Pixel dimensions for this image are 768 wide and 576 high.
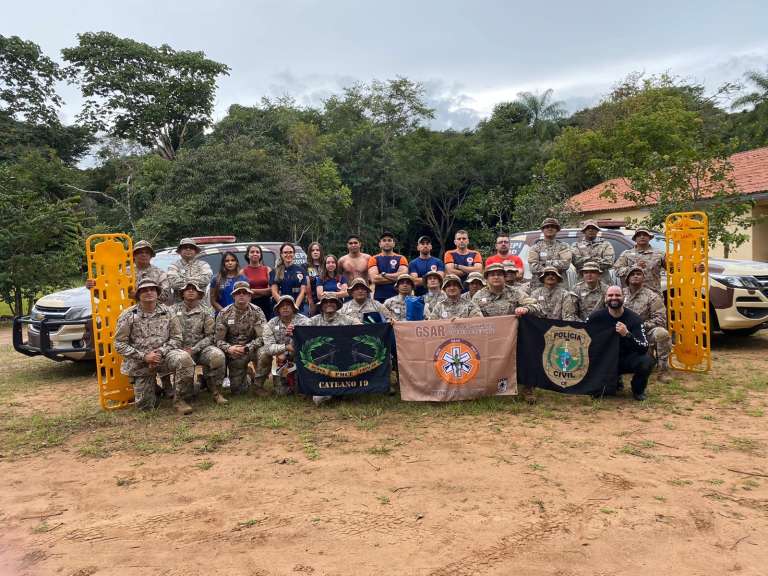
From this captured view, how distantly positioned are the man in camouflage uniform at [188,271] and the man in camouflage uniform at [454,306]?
9.32 feet

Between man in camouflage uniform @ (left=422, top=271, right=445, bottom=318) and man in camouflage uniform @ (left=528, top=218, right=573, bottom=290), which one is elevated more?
man in camouflage uniform @ (left=528, top=218, right=573, bottom=290)

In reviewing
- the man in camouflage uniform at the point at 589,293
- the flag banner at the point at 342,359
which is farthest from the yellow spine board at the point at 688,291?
the flag banner at the point at 342,359

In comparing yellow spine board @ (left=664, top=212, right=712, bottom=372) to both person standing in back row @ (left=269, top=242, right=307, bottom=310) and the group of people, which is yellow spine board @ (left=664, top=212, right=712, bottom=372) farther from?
person standing in back row @ (left=269, top=242, right=307, bottom=310)

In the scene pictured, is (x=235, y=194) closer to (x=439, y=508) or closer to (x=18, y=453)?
(x=18, y=453)

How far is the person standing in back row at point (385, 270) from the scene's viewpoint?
781 cm

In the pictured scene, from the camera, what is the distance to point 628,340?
620 cm

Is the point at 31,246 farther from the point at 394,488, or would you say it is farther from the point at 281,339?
the point at 394,488

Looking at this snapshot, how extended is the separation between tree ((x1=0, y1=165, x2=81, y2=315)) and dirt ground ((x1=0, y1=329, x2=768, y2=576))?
10.9m

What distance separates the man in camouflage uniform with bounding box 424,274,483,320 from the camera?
21.5 ft

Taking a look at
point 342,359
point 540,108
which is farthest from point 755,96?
point 342,359

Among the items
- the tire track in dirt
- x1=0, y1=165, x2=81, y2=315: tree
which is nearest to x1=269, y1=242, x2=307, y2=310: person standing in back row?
the tire track in dirt

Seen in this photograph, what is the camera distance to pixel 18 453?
5180 mm

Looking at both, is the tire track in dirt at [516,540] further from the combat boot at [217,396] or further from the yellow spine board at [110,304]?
Answer: the yellow spine board at [110,304]

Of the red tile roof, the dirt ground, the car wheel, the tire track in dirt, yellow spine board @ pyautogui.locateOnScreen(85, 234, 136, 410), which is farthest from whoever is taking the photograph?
the red tile roof
